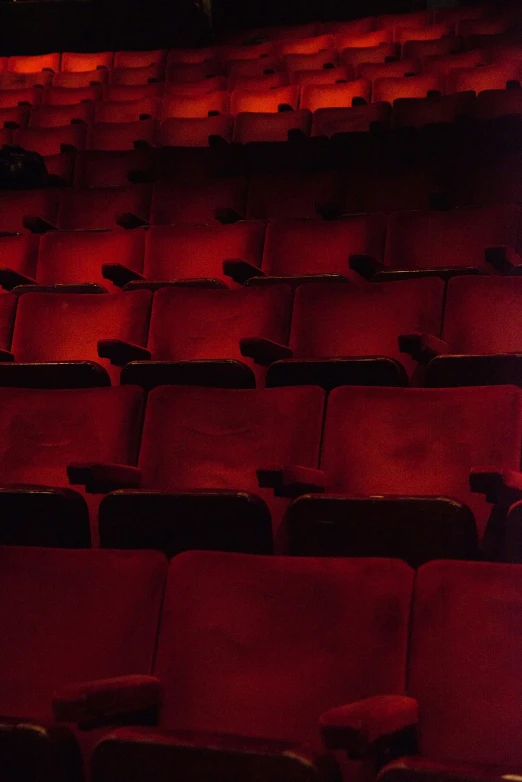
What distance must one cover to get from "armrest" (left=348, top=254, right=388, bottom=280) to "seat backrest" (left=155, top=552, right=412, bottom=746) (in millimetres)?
295

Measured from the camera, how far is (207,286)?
573 millimetres

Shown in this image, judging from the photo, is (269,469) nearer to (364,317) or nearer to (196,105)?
(364,317)

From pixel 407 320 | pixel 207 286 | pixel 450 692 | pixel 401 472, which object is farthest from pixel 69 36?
pixel 450 692

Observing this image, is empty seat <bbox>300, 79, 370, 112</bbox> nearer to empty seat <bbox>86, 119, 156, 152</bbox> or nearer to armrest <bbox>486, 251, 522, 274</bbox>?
empty seat <bbox>86, 119, 156, 152</bbox>

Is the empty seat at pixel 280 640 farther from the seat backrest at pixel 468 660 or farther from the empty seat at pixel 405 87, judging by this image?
the empty seat at pixel 405 87

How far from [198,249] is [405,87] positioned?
487 millimetres

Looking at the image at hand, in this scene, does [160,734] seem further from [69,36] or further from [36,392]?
[69,36]

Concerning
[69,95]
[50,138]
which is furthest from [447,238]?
[69,95]

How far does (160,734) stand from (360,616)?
71mm

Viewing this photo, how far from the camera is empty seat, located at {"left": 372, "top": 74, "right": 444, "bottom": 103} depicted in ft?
3.26

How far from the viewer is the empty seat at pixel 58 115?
1.10 m

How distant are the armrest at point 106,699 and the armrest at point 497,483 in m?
0.12

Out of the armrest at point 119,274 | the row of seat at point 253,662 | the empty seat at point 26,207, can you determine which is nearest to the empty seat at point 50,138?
the empty seat at point 26,207

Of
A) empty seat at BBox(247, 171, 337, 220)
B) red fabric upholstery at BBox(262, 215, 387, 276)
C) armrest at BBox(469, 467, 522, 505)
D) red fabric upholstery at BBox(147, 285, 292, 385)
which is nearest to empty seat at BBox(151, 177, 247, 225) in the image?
empty seat at BBox(247, 171, 337, 220)
